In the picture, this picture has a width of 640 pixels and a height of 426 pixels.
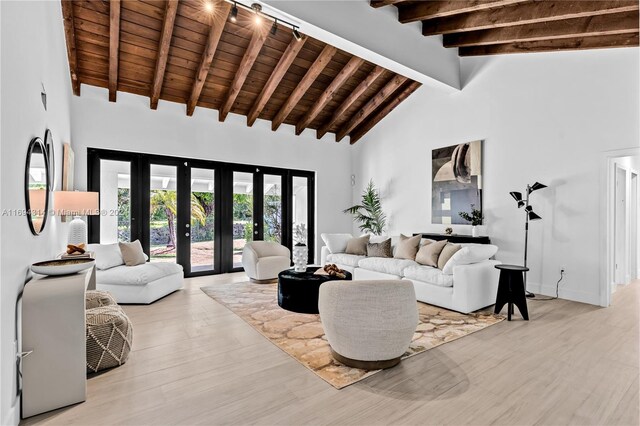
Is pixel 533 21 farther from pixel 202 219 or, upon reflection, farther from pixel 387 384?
pixel 202 219

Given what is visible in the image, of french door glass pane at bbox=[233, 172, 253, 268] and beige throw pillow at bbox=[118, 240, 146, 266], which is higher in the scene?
french door glass pane at bbox=[233, 172, 253, 268]

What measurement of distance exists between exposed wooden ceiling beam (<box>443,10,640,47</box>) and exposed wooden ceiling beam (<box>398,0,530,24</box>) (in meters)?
0.73

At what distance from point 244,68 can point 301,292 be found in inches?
149

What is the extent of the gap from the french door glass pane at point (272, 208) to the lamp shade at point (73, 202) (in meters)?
3.91

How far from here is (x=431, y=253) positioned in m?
4.70

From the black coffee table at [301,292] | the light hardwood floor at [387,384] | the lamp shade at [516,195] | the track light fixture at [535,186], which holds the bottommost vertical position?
the light hardwood floor at [387,384]

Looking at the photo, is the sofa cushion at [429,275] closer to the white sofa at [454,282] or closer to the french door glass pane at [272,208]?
the white sofa at [454,282]

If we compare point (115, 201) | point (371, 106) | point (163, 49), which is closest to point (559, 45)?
point (371, 106)

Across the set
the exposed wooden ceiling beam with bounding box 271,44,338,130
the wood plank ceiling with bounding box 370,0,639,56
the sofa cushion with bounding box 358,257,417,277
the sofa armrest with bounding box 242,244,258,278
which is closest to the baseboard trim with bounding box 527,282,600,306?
the sofa cushion with bounding box 358,257,417,277

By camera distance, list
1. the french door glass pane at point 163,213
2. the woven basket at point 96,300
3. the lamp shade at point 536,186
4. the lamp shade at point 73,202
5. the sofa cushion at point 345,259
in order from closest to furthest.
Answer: the woven basket at point 96,300
the lamp shade at point 73,202
the lamp shade at point 536,186
the sofa cushion at point 345,259
the french door glass pane at point 163,213

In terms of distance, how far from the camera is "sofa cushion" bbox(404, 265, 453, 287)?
4.11 meters

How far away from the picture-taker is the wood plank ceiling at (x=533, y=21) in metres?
3.73

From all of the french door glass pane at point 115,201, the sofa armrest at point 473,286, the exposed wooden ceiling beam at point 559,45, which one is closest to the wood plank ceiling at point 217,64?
the french door glass pane at point 115,201

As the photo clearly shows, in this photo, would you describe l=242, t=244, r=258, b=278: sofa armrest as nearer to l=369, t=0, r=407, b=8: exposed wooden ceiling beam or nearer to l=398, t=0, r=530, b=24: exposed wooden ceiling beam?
l=369, t=0, r=407, b=8: exposed wooden ceiling beam
